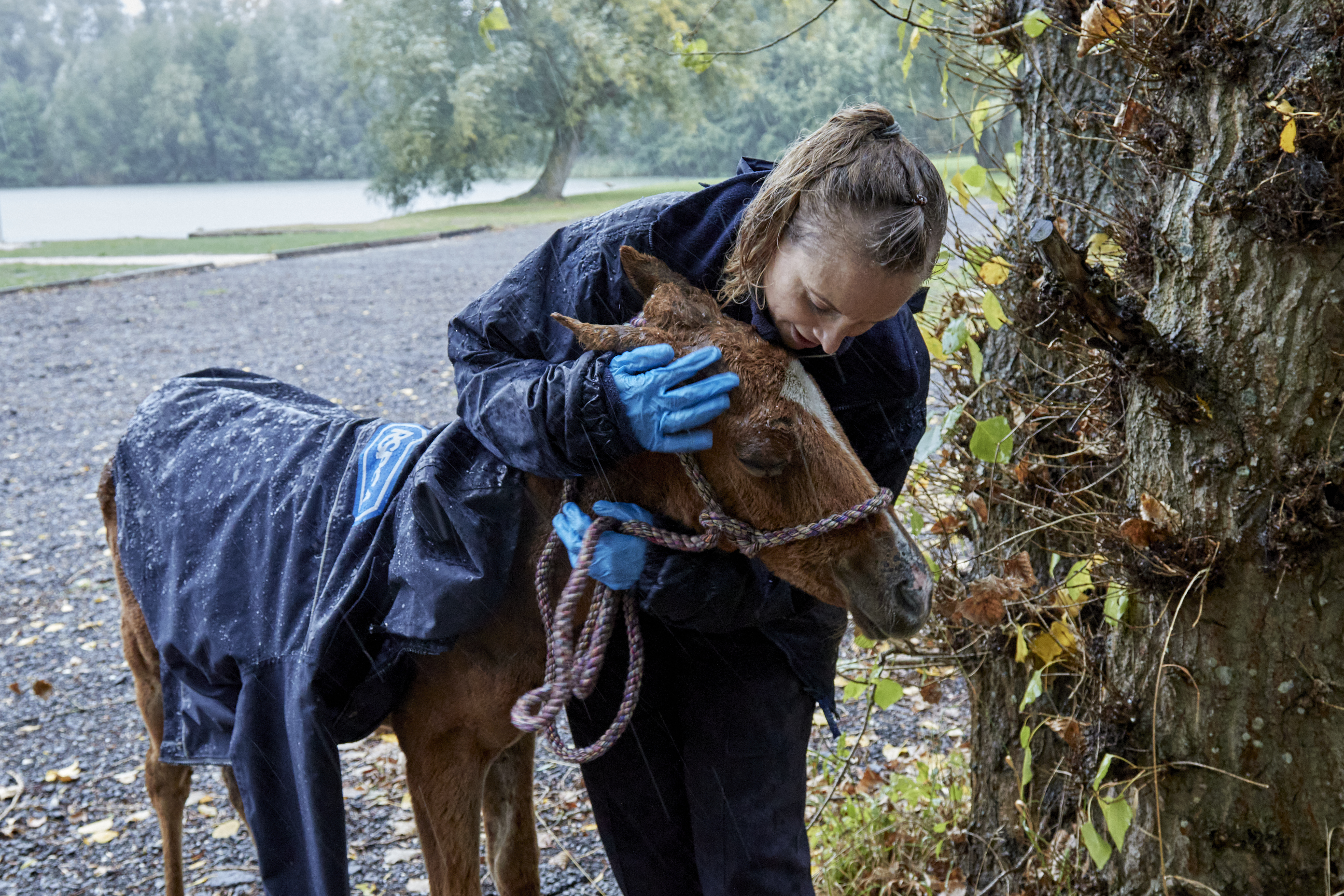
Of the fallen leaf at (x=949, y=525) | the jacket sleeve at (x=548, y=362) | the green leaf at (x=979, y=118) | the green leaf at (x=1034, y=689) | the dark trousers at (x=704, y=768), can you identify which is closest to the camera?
the jacket sleeve at (x=548, y=362)

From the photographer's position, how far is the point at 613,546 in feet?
6.63

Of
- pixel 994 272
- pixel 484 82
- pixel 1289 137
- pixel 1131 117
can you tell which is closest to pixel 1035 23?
pixel 1131 117

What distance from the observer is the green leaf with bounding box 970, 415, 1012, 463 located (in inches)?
89.7

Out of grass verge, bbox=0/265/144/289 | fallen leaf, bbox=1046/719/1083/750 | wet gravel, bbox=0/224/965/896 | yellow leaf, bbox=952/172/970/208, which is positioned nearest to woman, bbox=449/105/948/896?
fallen leaf, bbox=1046/719/1083/750

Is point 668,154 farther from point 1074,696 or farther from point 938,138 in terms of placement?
point 1074,696

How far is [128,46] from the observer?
889 inches

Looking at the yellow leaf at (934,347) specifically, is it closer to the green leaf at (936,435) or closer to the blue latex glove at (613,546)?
the green leaf at (936,435)

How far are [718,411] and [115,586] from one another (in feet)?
19.0

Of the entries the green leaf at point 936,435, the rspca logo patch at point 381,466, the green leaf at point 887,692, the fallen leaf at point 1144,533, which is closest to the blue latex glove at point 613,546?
the rspca logo patch at point 381,466

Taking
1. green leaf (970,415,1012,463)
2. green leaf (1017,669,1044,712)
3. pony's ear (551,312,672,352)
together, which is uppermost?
pony's ear (551,312,672,352)

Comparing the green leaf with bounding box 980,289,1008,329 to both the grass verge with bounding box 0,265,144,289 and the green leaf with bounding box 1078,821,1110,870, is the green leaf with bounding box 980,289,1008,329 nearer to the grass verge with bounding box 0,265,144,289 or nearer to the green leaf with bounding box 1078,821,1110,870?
the green leaf with bounding box 1078,821,1110,870

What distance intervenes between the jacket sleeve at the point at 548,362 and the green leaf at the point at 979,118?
1.36 metres

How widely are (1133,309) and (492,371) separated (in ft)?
4.45

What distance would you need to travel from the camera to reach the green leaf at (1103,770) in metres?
2.05
